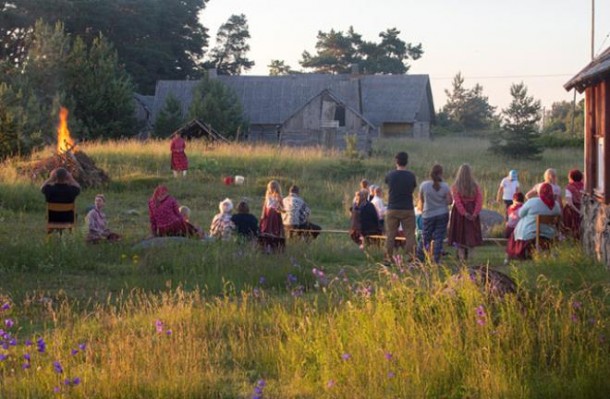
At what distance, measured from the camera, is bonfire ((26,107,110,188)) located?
961 inches

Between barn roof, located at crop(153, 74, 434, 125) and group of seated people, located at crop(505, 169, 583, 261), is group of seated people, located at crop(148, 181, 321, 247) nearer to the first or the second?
group of seated people, located at crop(505, 169, 583, 261)

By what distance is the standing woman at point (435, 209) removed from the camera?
43.8ft

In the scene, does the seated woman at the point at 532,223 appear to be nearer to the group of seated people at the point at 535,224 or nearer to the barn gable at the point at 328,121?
the group of seated people at the point at 535,224

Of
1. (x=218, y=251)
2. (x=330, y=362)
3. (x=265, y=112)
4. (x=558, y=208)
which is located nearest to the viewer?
(x=330, y=362)

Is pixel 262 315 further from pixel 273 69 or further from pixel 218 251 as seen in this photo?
pixel 273 69


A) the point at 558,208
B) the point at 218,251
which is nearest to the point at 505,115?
the point at 558,208

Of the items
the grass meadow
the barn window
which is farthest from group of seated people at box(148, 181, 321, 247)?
the barn window

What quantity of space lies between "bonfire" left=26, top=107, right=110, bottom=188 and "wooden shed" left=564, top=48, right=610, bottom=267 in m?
14.2

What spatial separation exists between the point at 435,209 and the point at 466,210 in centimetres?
69

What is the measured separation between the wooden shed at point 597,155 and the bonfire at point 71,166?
46.6 ft

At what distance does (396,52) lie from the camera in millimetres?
83062

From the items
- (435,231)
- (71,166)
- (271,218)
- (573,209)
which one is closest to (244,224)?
(271,218)

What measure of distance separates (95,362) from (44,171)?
60.4 feet

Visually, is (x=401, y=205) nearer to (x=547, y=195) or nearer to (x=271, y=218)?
(x=547, y=195)
